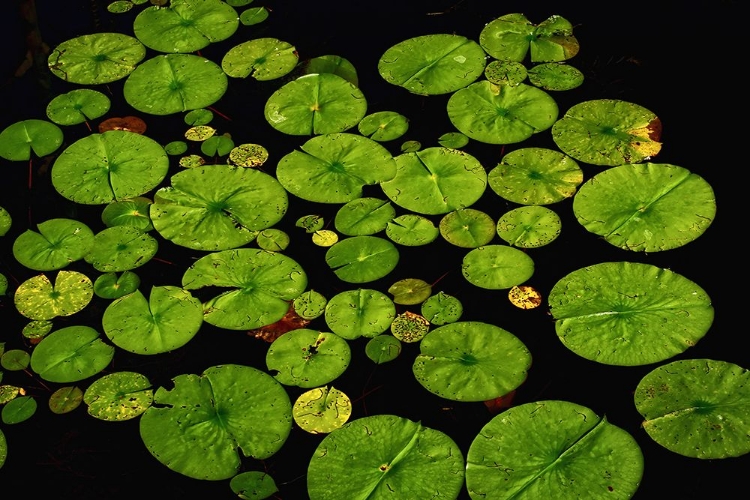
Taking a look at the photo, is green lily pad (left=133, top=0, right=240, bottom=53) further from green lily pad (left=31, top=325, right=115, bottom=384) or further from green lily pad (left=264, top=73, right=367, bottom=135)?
green lily pad (left=31, top=325, right=115, bottom=384)

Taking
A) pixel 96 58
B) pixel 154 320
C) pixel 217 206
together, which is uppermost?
pixel 96 58

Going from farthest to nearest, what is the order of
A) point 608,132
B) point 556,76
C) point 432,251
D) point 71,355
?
point 556,76, point 608,132, point 432,251, point 71,355

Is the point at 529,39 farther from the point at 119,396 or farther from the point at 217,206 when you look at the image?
the point at 119,396

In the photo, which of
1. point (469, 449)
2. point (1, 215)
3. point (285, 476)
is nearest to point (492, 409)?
point (469, 449)

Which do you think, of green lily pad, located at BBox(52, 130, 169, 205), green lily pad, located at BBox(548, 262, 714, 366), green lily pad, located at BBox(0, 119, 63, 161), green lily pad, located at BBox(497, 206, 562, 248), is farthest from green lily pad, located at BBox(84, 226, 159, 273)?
green lily pad, located at BBox(548, 262, 714, 366)

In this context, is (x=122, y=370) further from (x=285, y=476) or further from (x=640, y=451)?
(x=640, y=451)

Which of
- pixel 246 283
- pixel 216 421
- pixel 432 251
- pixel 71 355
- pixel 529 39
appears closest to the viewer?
pixel 216 421

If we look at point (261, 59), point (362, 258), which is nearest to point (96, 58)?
point (261, 59)
